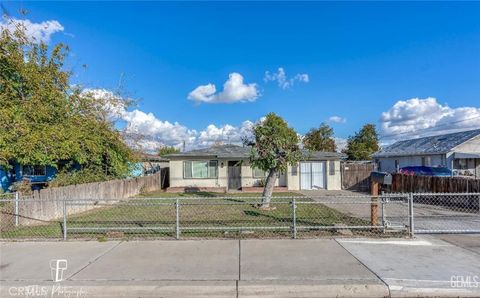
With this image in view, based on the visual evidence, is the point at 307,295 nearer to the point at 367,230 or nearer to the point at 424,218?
the point at 367,230

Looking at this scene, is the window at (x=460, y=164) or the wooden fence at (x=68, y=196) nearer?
the wooden fence at (x=68, y=196)

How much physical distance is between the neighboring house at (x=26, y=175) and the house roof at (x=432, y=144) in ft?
91.9

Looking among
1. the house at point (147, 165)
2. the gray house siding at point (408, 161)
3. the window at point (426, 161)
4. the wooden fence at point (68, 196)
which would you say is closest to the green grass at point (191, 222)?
the wooden fence at point (68, 196)

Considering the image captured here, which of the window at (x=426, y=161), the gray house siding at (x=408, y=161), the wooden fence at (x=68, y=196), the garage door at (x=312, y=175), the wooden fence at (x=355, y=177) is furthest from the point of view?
the window at (x=426, y=161)

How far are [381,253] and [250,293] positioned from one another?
2.99 m

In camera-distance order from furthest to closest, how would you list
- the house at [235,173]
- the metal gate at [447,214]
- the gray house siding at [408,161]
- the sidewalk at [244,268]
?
the gray house siding at [408,161], the house at [235,173], the metal gate at [447,214], the sidewalk at [244,268]

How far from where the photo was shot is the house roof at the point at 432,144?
89.1 feet

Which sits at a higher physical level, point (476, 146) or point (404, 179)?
point (476, 146)

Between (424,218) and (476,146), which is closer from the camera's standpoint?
(424,218)

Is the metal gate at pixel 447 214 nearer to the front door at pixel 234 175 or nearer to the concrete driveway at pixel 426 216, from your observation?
the concrete driveway at pixel 426 216

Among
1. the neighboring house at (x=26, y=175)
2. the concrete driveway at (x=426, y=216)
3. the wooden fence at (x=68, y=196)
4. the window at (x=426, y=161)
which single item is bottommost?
the concrete driveway at (x=426, y=216)

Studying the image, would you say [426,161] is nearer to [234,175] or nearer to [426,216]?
[234,175]

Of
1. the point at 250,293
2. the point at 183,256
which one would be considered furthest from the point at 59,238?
the point at 250,293

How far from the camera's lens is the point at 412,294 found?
466 cm
